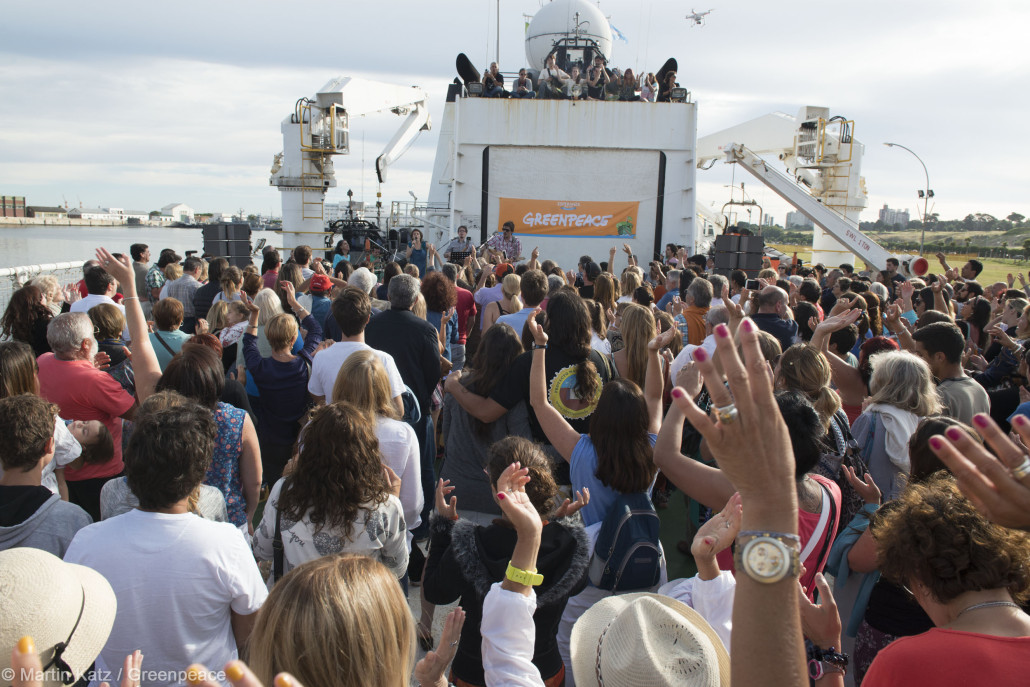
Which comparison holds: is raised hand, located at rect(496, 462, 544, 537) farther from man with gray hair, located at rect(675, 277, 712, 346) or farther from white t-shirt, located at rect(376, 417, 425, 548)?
man with gray hair, located at rect(675, 277, 712, 346)

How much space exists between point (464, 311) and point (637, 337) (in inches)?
124

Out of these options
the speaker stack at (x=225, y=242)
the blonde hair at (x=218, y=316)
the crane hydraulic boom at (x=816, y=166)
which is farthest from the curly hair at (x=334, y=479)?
the crane hydraulic boom at (x=816, y=166)

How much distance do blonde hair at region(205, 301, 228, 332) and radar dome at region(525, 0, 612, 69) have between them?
55.1 feet

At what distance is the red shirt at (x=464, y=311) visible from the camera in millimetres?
7469

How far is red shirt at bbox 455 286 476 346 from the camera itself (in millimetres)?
7469

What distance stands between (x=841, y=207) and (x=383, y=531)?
66.6ft

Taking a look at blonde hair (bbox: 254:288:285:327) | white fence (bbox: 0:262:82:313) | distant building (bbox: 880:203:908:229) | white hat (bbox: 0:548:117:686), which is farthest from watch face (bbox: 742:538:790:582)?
distant building (bbox: 880:203:908:229)

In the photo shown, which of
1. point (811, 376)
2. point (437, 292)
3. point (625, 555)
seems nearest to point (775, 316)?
point (811, 376)

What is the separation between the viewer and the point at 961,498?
175 cm

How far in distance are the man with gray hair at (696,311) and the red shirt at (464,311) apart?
244cm

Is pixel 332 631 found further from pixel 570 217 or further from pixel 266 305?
pixel 570 217

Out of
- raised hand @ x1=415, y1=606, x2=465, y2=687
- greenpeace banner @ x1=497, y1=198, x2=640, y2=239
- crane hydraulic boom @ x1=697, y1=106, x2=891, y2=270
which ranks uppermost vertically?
crane hydraulic boom @ x1=697, y1=106, x2=891, y2=270

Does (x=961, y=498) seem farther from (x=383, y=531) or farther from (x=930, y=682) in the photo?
(x=383, y=531)

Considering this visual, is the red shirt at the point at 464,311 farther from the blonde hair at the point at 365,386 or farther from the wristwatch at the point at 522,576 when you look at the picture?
the wristwatch at the point at 522,576
